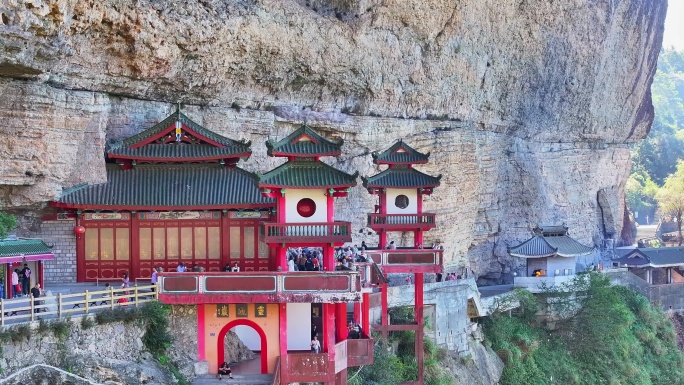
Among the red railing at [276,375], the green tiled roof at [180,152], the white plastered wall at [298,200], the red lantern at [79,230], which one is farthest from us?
the green tiled roof at [180,152]

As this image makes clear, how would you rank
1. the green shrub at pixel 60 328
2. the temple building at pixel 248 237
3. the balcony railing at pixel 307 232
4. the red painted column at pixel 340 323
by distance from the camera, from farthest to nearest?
the red painted column at pixel 340 323 < the balcony railing at pixel 307 232 < the temple building at pixel 248 237 < the green shrub at pixel 60 328

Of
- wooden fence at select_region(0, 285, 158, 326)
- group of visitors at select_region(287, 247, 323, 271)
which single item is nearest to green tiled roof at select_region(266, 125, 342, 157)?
group of visitors at select_region(287, 247, 323, 271)

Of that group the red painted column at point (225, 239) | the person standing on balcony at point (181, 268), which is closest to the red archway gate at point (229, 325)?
the person standing on balcony at point (181, 268)

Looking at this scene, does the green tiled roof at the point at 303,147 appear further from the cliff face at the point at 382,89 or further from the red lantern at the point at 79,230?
the red lantern at the point at 79,230

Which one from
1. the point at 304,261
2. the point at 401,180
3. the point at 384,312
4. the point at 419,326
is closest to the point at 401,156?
the point at 401,180

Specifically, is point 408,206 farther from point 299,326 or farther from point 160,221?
point 299,326

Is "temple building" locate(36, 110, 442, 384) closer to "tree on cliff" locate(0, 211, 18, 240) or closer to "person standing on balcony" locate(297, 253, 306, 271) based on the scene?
"person standing on balcony" locate(297, 253, 306, 271)
